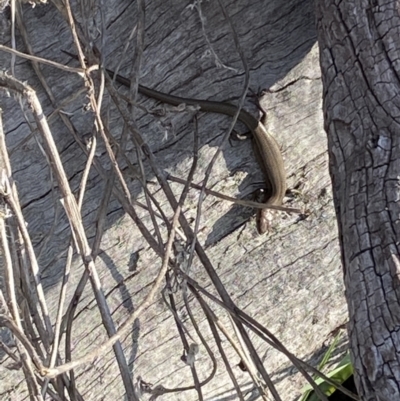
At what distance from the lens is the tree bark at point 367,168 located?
4.29 feet

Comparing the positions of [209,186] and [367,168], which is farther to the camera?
[209,186]

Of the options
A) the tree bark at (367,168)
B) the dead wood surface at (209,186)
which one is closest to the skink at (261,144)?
the dead wood surface at (209,186)

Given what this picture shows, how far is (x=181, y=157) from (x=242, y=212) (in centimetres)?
31

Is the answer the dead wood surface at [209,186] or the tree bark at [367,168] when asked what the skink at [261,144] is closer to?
the dead wood surface at [209,186]

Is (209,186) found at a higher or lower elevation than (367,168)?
higher

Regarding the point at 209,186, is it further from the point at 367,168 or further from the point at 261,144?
the point at 367,168

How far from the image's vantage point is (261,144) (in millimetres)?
2447

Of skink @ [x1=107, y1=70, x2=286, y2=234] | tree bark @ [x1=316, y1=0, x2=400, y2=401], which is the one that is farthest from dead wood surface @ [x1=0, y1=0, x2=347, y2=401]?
tree bark @ [x1=316, y1=0, x2=400, y2=401]

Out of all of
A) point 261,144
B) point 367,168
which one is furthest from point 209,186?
point 367,168

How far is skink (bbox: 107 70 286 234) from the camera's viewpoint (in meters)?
2.37

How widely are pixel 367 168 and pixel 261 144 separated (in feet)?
3.39

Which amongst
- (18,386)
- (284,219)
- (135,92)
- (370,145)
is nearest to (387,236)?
(370,145)

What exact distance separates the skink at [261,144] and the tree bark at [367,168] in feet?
2.40

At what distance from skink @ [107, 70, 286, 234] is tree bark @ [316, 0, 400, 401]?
28.8 inches
